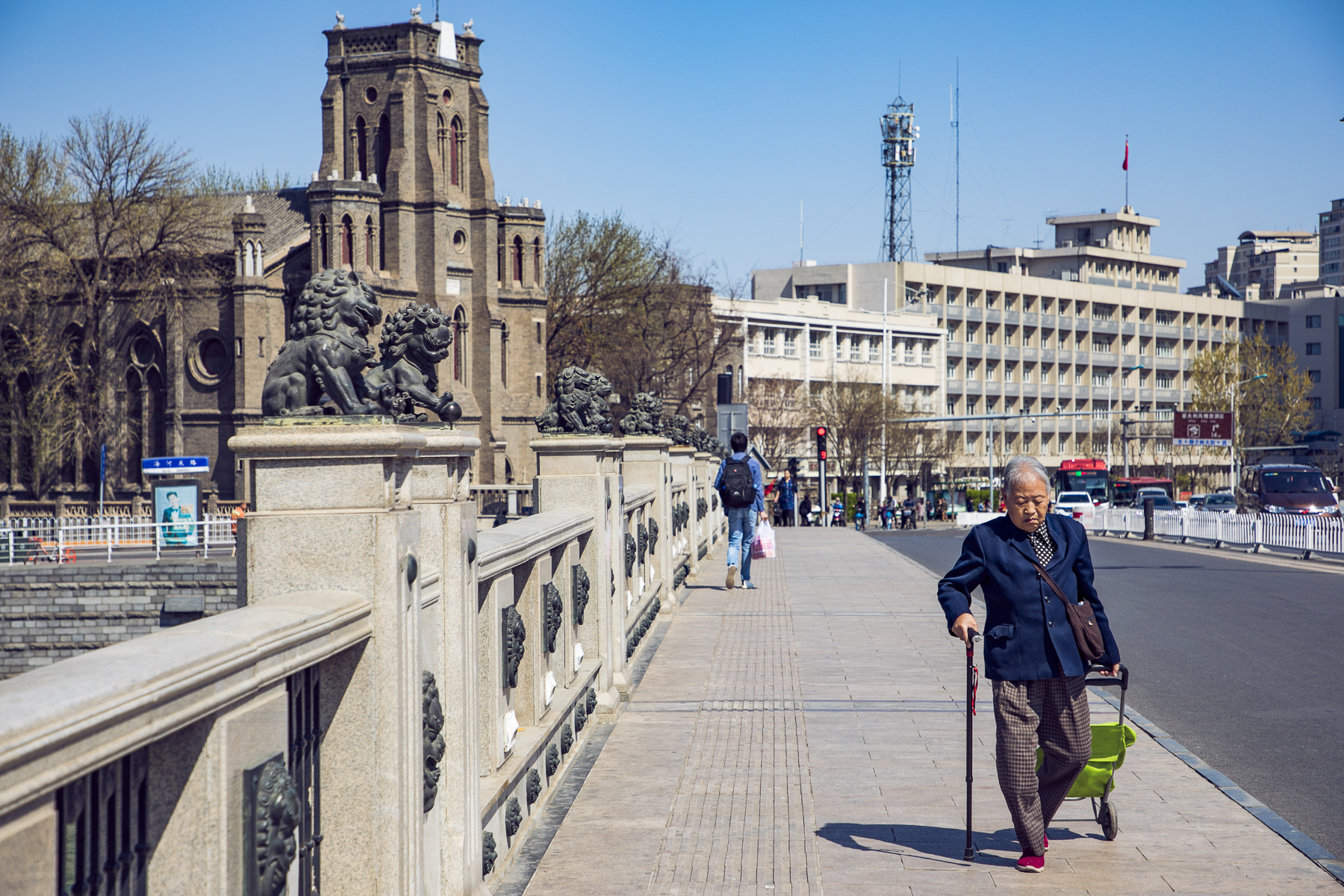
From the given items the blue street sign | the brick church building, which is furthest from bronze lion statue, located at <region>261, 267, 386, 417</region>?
the brick church building

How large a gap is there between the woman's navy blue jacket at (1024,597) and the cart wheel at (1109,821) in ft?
2.54

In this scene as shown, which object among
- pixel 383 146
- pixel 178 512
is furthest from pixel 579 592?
pixel 383 146

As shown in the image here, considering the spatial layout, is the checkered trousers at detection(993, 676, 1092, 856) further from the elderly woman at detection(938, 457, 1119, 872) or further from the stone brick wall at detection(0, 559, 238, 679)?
the stone brick wall at detection(0, 559, 238, 679)

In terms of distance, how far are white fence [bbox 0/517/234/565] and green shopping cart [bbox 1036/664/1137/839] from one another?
2924 centimetres

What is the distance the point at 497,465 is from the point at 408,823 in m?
58.7

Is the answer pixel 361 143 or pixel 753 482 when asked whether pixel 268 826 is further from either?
pixel 361 143

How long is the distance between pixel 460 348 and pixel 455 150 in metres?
9.44

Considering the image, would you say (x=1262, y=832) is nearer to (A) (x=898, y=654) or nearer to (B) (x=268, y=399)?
(B) (x=268, y=399)

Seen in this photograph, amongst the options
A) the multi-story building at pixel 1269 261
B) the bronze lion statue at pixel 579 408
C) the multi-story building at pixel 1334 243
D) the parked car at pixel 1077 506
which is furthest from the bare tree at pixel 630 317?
the multi-story building at pixel 1334 243

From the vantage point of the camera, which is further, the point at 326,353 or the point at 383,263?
the point at 383,263

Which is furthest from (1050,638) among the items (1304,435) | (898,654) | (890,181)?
(890,181)

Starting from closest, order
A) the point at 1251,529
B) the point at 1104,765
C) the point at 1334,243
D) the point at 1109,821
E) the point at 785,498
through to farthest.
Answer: the point at 1104,765
the point at 1109,821
the point at 1251,529
the point at 785,498
the point at 1334,243

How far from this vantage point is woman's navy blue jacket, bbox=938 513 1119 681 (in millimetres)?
5551

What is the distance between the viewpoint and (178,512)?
3450 cm
